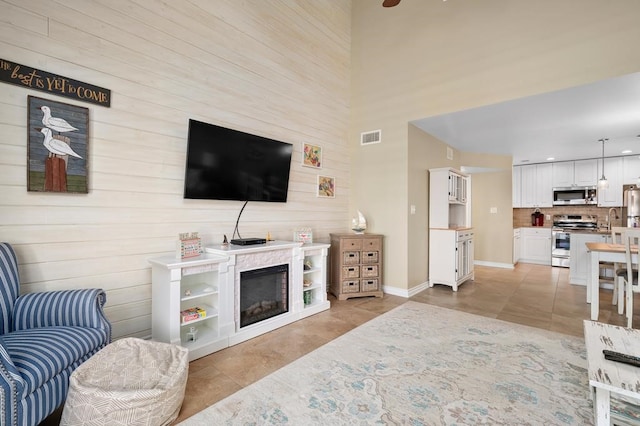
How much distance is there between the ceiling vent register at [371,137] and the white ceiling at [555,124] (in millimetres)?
561

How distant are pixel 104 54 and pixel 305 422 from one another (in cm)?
302

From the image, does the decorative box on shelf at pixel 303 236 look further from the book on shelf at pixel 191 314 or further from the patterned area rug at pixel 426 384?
the book on shelf at pixel 191 314

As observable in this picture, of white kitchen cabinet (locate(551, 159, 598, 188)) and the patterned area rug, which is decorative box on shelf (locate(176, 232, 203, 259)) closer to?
the patterned area rug

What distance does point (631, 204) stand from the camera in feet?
18.9

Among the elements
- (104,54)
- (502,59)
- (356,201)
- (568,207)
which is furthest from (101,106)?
(568,207)

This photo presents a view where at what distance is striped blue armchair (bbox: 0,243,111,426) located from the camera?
51.1 inches

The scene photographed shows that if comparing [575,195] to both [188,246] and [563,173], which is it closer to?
[563,173]

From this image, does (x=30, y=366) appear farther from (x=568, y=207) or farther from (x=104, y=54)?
(x=568, y=207)

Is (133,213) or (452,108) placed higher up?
(452,108)

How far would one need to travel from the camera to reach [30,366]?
53.9 inches

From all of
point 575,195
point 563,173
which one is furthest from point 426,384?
point 563,173

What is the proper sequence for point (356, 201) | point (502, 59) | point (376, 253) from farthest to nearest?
point (356, 201) < point (376, 253) < point (502, 59)

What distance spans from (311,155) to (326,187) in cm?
55

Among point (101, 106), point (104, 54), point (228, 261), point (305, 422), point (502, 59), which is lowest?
point (305, 422)
